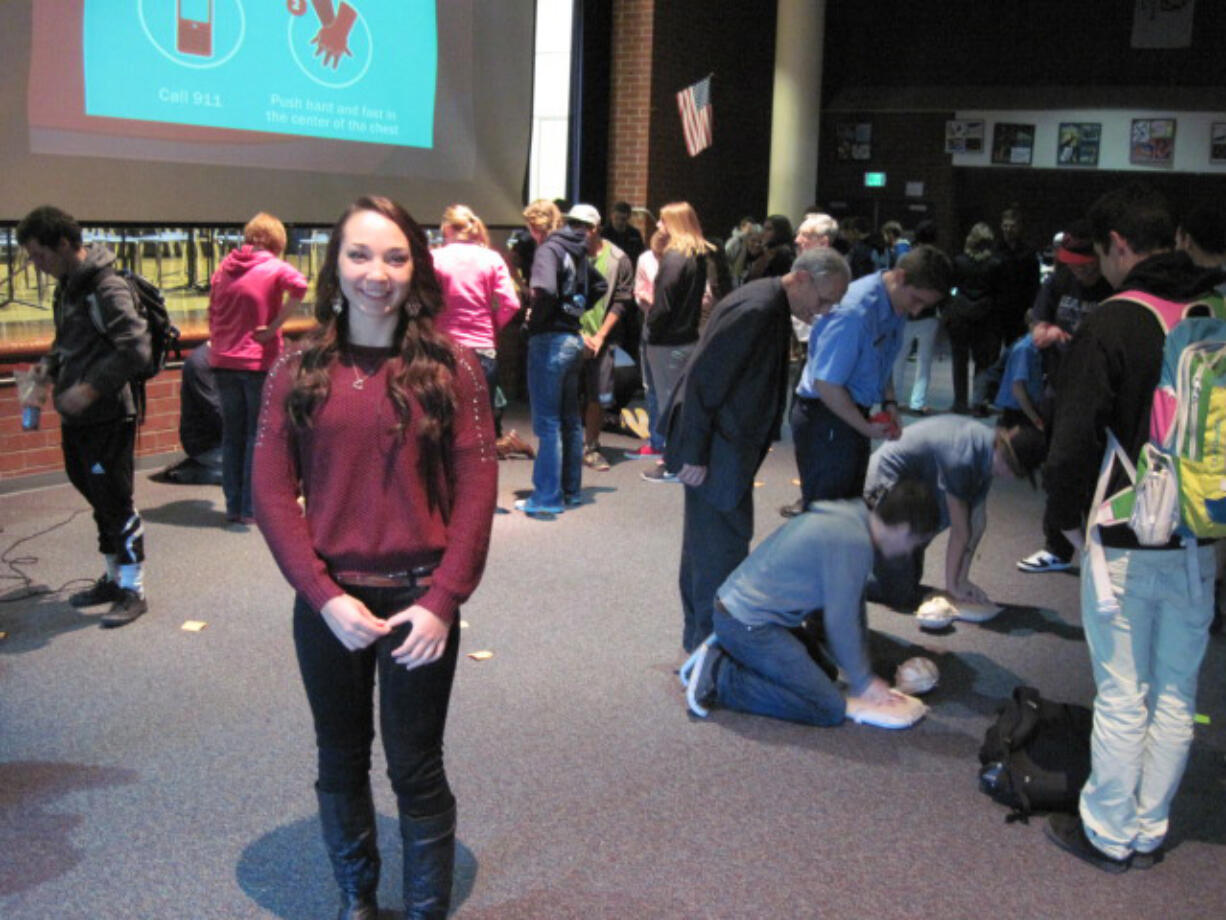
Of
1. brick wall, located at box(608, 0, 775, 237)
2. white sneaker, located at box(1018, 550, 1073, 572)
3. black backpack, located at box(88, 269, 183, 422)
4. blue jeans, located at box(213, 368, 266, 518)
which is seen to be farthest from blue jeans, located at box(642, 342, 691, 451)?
brick wall, located at box(608, 0, 775, 237)

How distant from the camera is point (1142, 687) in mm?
2842

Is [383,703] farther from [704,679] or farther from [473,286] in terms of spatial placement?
[473,286]

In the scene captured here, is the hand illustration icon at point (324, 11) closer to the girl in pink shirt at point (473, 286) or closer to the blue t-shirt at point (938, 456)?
the girl in pink shirt at point (473, 286)

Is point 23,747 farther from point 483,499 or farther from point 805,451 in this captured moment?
point 805,451

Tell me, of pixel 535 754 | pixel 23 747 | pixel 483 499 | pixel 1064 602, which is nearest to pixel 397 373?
pixel 483 499

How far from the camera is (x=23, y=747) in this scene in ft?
11.1

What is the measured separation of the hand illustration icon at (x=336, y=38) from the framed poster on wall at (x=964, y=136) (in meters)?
9.78

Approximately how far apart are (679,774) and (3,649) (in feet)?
7.94

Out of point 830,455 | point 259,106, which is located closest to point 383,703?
point 830,455

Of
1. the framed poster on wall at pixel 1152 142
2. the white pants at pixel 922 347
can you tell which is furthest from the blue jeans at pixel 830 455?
the framed poster on wall at pixel 1152 142

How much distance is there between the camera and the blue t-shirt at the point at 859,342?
4.32 meters

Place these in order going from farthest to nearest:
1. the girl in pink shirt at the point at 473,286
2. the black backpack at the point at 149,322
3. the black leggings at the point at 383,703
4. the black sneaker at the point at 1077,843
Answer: the girl in pink shirt at the point at 473,286 → the black backpack at the point at 149,322 → the black sneaker at the point at 1077,843 → the black leggings at the point at 383,703

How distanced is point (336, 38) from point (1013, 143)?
10.1 metres

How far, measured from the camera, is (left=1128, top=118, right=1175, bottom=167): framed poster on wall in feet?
44.8
